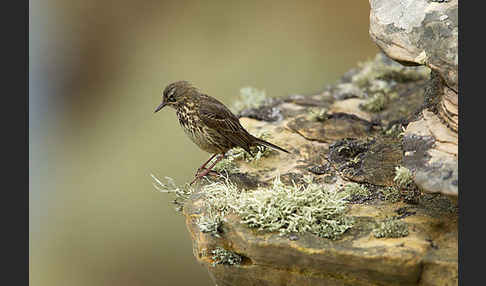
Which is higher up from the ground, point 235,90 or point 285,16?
point 285,16

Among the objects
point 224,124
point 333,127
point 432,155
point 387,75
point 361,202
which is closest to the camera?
point 432,155

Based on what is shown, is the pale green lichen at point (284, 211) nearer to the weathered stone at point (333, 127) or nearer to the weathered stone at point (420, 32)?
the weathered stone at point (420, 32)

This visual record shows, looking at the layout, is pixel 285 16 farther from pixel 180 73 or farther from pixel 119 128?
pixel 119 128

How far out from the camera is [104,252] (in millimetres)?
8750

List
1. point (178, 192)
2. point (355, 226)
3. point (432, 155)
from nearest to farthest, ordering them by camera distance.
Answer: point (432, 155), point (355, 226), point (178, 192)

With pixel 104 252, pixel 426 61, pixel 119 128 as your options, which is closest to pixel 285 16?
pixel 119 128

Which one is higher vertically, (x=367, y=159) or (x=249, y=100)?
(x=249, y=100)

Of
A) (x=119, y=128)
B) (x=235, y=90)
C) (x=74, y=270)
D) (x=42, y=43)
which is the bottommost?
(x=74, y=270)

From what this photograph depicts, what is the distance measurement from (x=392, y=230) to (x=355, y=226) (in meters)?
0.29

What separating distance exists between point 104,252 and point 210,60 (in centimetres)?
476

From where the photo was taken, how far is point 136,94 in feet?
36.9

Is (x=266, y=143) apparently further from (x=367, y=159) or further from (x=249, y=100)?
(x=249, y=100)

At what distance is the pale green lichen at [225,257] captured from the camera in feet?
14.3

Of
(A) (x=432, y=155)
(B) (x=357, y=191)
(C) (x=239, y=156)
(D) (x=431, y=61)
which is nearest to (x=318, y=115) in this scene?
(C) (x=239, y=156)
